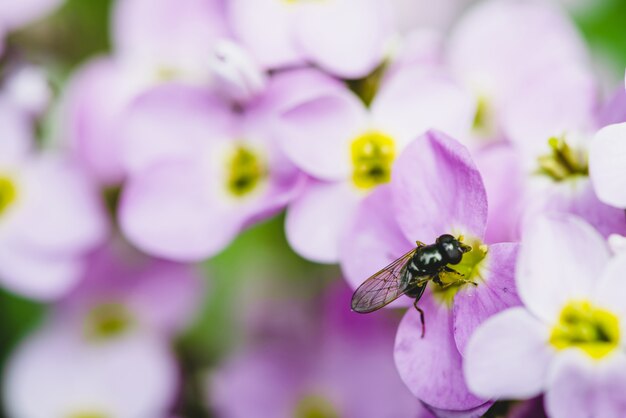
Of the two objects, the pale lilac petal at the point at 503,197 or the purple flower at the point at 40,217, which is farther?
the purple flower at the point at 40,217

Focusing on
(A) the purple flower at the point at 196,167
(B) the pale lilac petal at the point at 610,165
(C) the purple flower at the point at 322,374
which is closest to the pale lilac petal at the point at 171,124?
(A) the purple flower at the point at 196,167

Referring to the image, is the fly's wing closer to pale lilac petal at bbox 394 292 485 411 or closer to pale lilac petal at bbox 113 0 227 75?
pale lilac petal at bbox 394 292 485 411

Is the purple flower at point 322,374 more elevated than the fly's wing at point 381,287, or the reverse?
the fly's wing at point 381,287

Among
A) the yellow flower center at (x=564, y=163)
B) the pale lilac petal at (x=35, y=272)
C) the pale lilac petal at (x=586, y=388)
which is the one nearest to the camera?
the pale lilac petal at (x=586, y=388)

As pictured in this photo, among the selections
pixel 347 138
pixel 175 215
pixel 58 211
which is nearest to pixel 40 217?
pixel 58 211

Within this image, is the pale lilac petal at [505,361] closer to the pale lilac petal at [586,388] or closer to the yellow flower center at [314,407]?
the pale lilac petal at [586,388]

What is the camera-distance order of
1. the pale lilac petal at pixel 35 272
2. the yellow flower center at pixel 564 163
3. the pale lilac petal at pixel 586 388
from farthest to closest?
1. the pale lilac petal at pixel 35 272
2. the yellow flower center at pixel 564 163
3. the pale lilac petal at pixel 586 388

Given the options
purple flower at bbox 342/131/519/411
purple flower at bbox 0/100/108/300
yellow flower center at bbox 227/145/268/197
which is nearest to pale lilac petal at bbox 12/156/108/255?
purple flower at bbox 0/100/108/300
